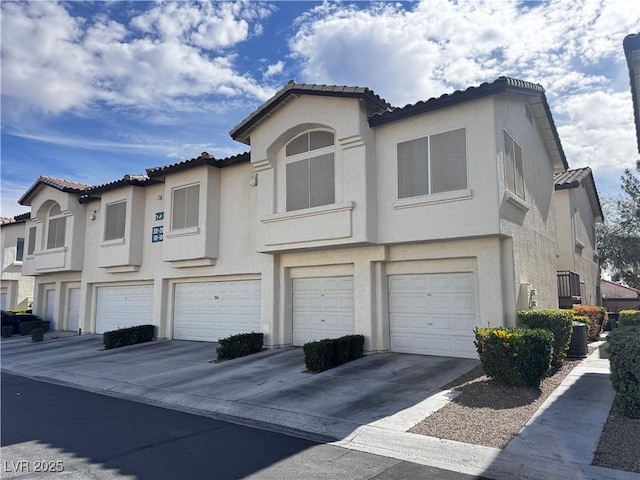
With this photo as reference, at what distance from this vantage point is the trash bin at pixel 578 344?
11.5 metres

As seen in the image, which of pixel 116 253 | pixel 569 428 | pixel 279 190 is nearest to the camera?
pixel 569 428

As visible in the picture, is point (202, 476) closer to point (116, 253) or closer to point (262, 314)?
point (262, 314)

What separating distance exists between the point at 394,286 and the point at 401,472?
7.80 metres

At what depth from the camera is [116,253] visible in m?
19.2

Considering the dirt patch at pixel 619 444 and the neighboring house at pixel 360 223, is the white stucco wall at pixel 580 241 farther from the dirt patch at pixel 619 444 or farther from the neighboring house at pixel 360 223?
the dirt patch at pixel 619 444

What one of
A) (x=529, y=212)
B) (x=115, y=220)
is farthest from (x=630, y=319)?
(x=115, y=220)

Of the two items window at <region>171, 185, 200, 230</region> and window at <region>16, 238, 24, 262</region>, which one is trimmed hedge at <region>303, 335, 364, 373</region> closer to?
window at <region>171, 185, 200, 230</region>

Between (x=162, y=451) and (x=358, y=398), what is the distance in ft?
12.3

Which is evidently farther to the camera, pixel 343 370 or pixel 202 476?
pixel 343 370

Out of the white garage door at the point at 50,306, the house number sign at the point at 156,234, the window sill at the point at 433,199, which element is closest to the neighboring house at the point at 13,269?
the white garage door at the point at 50,306

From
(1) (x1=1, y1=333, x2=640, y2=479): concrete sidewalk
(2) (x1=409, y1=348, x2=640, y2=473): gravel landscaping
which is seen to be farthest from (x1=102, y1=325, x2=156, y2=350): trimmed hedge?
(2) (x1=409, y1=348, x2=640, y2=473): gravel landscaping

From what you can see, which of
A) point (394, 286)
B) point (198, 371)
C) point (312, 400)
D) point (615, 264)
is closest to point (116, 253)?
point (198, 371)

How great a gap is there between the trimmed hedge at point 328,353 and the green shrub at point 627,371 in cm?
584

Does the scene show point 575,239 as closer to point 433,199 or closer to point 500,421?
point 433,199
